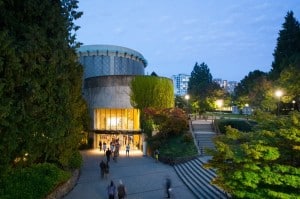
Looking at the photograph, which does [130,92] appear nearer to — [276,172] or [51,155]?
[51,155]

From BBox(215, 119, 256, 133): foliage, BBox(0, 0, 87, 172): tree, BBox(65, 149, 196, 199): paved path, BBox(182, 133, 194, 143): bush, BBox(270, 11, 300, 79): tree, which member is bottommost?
BBox(65, 149, 196, 199): paved path

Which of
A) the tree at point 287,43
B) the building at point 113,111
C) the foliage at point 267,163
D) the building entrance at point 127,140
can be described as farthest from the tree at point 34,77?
the tree at point 287,43

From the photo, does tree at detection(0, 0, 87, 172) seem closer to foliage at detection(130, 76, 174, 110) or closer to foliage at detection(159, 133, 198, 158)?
foliage at detection(159, 133, 198, 158)

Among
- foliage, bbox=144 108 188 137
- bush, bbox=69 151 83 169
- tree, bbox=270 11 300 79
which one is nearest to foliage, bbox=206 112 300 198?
bush, bbox=69 151 83 169

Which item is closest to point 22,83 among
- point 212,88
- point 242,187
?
point 242,187

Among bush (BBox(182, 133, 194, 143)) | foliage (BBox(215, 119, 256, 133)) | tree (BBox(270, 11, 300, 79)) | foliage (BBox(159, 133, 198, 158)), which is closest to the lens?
foliage (BBox(159, 133, 198, 158))

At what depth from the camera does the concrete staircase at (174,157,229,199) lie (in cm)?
1805

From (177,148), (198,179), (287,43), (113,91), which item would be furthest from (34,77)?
(287,43)

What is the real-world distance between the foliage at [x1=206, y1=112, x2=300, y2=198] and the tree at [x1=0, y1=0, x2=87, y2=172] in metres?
7.81

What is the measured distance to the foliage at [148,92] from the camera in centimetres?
3709

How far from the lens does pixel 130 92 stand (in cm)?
3822

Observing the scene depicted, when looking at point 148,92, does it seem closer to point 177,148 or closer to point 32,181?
point 177,148

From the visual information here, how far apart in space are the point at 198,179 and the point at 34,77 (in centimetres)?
1211

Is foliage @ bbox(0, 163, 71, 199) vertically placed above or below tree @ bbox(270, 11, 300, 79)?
below
